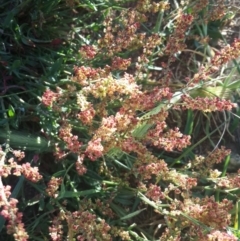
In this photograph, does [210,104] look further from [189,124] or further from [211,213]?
[189,124]

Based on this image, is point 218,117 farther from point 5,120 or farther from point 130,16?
point 5,120

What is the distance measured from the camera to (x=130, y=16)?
1.79 m

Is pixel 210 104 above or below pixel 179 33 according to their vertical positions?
below

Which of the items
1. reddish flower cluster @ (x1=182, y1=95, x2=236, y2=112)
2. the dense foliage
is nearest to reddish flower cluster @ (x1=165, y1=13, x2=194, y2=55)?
the dense foliage

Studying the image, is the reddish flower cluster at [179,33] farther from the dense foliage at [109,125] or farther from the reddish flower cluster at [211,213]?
the reddish flower cluster at [211,213]

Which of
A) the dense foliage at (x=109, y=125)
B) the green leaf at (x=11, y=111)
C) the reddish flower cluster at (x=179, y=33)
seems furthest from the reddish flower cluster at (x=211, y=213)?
the green leaf at (x=11, y=111)

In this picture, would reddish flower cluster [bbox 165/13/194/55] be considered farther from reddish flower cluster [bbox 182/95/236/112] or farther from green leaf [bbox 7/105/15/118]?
green leaf [bbox 7/105/15/118]

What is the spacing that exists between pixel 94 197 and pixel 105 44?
559 millimetres

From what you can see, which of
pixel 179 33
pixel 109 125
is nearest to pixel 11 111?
pixel 109 125

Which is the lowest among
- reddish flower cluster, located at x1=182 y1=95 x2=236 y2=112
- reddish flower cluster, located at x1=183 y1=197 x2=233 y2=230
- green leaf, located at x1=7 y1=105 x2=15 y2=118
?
reddish flower cluster, located at x1=183 y1=197 x2=233 y2=230

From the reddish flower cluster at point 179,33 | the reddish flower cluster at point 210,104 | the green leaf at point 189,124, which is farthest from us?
the green leaf at point 189,124

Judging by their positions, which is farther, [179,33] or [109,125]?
[179,33]

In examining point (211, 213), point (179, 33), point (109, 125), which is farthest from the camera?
point (179, 33)

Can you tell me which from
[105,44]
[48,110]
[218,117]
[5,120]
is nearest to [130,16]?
[105,44]
